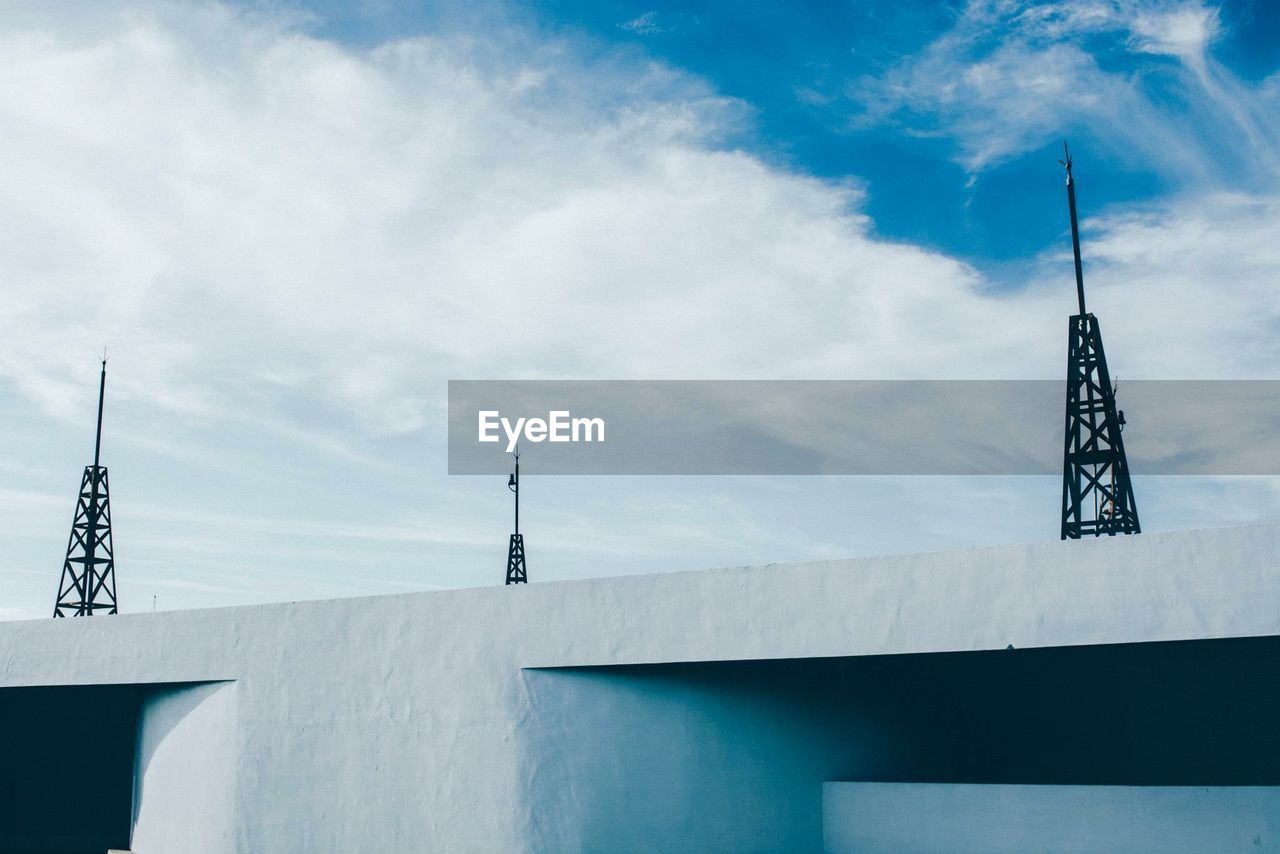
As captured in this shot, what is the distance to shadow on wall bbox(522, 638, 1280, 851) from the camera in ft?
38.7

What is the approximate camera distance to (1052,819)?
33.9 ft

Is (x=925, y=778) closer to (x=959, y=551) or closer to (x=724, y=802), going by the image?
(x=724, y=802)

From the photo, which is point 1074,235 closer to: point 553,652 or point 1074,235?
point 1074,235

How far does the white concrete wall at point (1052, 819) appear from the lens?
374 inches

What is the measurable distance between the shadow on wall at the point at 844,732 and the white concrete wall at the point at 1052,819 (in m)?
0.94

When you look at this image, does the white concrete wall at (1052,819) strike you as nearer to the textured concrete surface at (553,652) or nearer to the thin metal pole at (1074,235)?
the textured concrete surface at (553,652)

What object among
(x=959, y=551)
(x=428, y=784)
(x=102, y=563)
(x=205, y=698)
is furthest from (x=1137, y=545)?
(x=102, y=563)

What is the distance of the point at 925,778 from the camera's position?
13703 mm

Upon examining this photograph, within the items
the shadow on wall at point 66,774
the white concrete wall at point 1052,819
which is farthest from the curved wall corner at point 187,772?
the white concrete wall at point 1052,819

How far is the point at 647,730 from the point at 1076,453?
1099 cm

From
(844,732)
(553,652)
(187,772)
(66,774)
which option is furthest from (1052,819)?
(66,774)

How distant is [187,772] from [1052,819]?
32.1ft

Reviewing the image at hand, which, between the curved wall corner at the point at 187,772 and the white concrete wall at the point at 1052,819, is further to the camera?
the curved wall corner at the point at 187,772

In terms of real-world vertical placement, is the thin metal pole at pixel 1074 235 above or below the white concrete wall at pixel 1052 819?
above
